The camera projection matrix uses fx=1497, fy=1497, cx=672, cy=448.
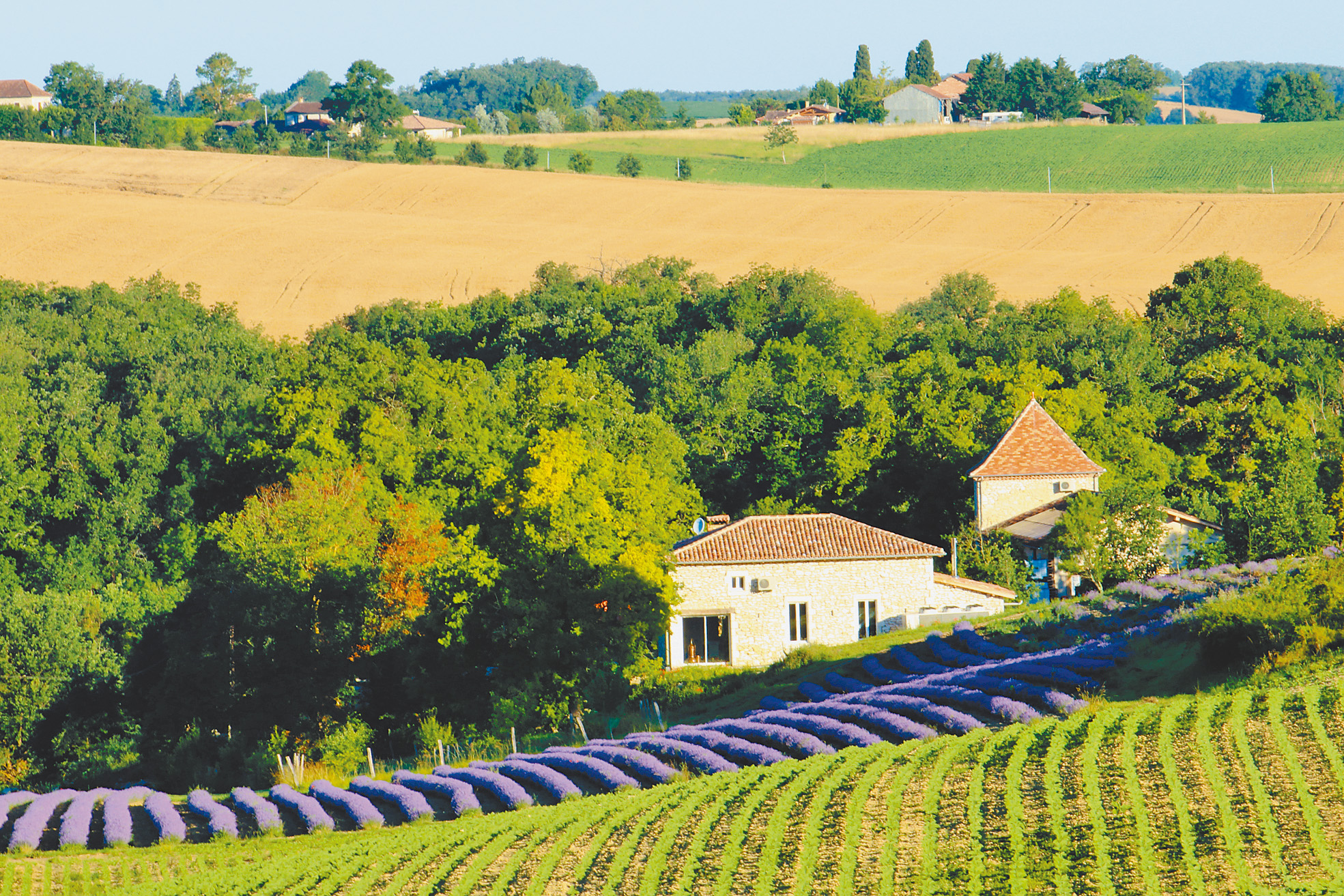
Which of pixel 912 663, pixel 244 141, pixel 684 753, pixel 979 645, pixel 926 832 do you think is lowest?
pixel 912 663

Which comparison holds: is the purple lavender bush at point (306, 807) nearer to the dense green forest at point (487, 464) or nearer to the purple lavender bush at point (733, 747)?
the purple lavender bush at point (733, 747)

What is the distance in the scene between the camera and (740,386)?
Answer: 60.1 m

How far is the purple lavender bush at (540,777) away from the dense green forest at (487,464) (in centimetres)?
911

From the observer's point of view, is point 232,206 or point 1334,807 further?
point 232,206

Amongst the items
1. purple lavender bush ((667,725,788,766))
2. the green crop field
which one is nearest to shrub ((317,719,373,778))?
purple lavender bush ((667,725,788,766))

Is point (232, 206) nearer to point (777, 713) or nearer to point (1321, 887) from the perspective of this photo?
point (777, 713)

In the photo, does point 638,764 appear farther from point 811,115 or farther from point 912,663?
point 811,115

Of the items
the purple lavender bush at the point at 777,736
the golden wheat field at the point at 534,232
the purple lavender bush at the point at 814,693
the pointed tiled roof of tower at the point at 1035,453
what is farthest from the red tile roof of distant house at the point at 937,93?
the purple lavender bush at the point at 777,736

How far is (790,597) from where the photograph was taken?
40438mm

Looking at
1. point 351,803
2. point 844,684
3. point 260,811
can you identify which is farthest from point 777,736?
point 260,811

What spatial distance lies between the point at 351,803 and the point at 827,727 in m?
7.73

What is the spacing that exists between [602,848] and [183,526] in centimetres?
4039

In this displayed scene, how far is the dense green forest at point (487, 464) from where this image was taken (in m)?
37.8

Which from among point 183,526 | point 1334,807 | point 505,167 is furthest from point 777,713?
point 505,167
